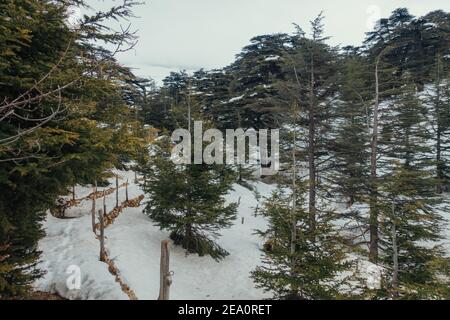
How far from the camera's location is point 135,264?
539 inches

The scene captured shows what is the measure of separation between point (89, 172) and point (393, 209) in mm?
8701

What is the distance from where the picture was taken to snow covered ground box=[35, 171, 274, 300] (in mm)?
11695

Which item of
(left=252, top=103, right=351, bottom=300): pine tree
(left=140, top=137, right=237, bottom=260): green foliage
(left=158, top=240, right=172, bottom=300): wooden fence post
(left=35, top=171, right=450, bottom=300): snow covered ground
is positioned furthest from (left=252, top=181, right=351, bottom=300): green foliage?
(left=140, top=137, right=237, bottom=260): green foliage

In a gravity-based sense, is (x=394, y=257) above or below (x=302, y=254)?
above

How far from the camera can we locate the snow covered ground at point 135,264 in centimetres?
1170

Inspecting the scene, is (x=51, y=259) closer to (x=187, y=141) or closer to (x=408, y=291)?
(x=187, y=141)

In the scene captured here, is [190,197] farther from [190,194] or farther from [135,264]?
[135,264]

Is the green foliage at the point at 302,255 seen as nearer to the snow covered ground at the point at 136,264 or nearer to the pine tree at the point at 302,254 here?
the pine tree at the point at 302,254

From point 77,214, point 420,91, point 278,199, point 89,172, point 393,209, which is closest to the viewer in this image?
point 89,172

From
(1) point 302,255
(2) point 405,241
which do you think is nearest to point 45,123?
(1) point 302,255

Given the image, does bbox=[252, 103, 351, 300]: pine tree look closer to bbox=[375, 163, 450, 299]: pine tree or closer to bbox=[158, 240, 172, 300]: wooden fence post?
bbox=[375, 163, 450, 299]: pine tree

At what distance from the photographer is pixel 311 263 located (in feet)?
32.7

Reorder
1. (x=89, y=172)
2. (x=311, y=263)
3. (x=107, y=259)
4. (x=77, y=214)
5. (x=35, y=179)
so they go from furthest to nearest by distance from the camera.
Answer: (x=77, y=214)
(x=107, y=259)
(x=311, y=263)
(x=89, y=172)
(x=35, y=179)
